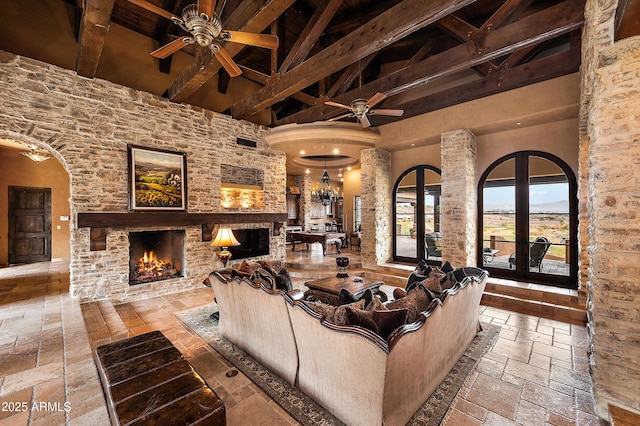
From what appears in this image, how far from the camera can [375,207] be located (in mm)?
6977

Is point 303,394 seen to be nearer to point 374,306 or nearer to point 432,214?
point 374,306

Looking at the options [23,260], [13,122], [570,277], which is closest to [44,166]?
[23,260]

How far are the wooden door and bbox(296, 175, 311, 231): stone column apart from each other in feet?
27.8

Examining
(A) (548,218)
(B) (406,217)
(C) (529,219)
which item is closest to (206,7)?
(B) (406,217)

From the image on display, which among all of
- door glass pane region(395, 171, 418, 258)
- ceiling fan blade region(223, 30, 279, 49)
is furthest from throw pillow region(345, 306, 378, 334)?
door glass pane region(395, 171, 418, 258)

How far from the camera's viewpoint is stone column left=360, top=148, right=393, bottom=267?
701 cm

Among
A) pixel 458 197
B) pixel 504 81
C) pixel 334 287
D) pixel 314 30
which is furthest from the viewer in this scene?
pixel 458 197

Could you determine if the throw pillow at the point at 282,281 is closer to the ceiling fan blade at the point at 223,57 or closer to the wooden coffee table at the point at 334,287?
the wooden coffee table at the point at 334,287

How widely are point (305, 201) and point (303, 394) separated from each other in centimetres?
1007

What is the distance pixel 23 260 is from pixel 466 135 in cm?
1222

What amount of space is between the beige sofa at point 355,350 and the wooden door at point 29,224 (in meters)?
8.69

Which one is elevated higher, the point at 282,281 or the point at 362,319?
the point at 362,319

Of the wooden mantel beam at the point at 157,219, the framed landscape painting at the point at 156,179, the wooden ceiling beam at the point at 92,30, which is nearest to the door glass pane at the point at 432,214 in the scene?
the wooden mantel beam at the point at 157,219

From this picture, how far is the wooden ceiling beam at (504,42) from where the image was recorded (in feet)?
10.8
